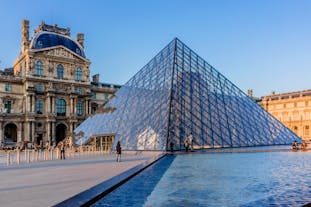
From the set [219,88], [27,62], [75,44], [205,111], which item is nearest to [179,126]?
[205,111]

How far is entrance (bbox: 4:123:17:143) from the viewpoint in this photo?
50406 millimetres

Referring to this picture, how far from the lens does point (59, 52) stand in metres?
52.6

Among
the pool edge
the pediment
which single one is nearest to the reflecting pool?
the pool edge

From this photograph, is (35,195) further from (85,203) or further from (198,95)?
(198,95)

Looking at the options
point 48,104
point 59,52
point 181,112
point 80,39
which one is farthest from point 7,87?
point 181,112

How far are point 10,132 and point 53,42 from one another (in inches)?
609

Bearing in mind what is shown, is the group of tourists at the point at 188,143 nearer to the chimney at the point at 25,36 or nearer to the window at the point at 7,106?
the window at the point at 7,106

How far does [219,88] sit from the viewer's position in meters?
25.6

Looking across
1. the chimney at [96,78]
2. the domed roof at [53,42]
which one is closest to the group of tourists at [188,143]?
the domed roof at [53,42]

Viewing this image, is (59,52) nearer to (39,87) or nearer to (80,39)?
(39,87)

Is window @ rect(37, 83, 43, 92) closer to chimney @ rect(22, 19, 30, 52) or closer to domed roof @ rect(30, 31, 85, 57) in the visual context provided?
domed roof @ rect(30, 31, 85, 57)

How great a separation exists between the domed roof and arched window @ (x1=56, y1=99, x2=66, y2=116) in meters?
8.72

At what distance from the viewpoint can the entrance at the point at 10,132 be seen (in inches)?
1984

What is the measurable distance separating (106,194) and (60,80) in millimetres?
48511
